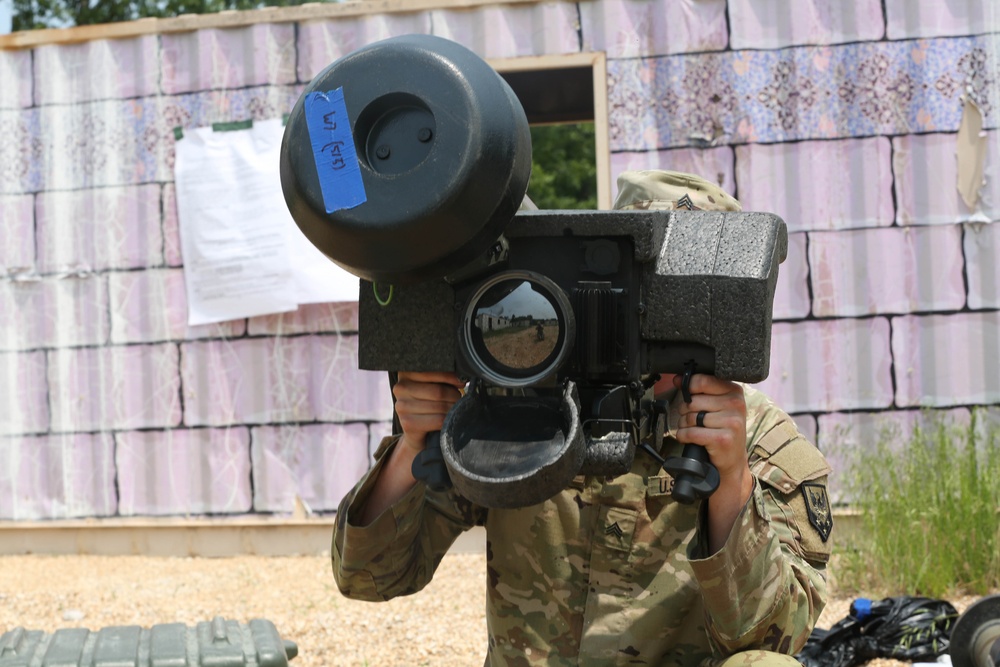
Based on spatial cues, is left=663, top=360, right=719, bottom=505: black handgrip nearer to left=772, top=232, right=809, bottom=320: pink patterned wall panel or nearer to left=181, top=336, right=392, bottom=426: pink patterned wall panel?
left=772, top=232, right=809, bottom=320: pink patterned wall panel

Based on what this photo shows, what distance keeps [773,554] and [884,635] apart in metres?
2.14

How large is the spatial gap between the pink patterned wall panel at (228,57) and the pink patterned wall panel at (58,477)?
2.02m

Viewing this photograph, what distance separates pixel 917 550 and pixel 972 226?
72.4 inches

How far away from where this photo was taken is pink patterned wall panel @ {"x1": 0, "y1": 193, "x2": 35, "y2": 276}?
20.5 ft

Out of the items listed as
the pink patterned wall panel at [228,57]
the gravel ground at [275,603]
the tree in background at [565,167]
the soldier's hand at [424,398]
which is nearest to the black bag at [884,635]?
the gravel ground at [275,603]

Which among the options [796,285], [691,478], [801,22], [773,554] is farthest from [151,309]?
[691,478]

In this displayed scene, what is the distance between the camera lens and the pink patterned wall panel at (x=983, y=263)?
5.50 metres

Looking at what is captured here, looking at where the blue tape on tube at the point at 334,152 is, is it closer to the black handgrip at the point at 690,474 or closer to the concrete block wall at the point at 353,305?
the black handgrip at the point at 690,474

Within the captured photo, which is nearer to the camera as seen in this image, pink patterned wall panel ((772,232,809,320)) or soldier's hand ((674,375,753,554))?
soldier's hand ((674,375,753,554))

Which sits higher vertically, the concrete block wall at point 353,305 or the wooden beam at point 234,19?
the wooden beam at point 234,19

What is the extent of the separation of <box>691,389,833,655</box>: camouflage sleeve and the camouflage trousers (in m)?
0.03

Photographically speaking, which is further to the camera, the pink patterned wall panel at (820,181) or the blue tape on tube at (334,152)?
the pink patterned wall panel at (820,181)

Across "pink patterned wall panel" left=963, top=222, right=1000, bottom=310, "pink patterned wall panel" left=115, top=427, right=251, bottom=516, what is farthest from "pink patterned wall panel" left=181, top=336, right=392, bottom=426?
"pink patterned wall panel" left=963, top=222, right=1000, bottom=310

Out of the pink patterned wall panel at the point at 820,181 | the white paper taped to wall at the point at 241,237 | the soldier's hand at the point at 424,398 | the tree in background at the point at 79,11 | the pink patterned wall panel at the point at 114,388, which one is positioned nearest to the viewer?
the soldier's hand at the point at 424,398
